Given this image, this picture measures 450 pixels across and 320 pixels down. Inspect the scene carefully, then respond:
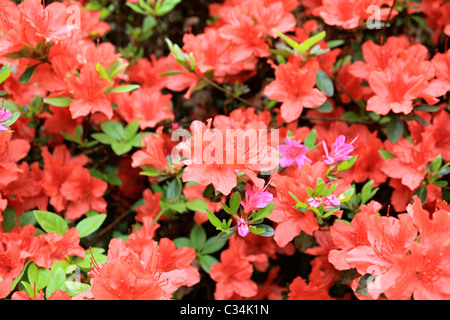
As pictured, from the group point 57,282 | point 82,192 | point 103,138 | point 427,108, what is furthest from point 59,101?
point 427,108

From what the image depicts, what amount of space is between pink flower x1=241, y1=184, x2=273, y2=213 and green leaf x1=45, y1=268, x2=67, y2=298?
511 mm

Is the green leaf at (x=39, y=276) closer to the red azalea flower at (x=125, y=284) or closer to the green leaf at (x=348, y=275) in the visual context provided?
the red azalea flower at (x=125, y=284)

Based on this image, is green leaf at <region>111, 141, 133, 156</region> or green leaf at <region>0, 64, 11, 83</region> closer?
green leaf at <region>0, 64, 11, 83</region>

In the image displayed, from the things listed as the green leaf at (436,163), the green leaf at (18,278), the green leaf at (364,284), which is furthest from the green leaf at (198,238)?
the green leaf at (436,163)

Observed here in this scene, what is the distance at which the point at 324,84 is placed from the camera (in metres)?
1.59

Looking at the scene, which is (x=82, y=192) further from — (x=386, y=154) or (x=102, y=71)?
(x=386, y=154)

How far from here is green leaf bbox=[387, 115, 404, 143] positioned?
151 centimetres

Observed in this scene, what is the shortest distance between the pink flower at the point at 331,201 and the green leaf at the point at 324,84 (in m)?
0.49

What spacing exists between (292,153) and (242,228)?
30 cm

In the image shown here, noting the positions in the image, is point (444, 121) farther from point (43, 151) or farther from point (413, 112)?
point (43, 151)

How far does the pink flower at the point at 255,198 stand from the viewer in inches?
47.0

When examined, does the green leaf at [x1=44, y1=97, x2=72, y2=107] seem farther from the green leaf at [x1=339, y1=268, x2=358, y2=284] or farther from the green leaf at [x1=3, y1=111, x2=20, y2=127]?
the green leaf at [x1=339, y1=268, x2=358, y2=284]

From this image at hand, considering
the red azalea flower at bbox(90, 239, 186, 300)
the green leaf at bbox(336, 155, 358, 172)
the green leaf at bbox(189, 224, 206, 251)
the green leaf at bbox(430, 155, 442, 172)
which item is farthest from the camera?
the green leaf at bbox(189, 224, 206, 251)

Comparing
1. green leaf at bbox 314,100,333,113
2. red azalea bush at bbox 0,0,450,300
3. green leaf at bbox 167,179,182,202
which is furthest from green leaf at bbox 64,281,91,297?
green leaf at bbox 314,100,333,113
